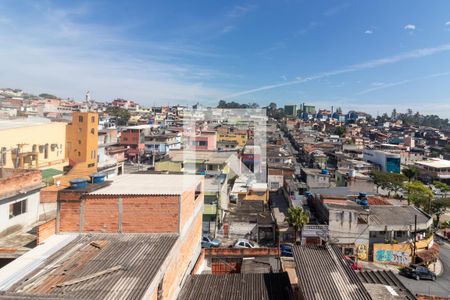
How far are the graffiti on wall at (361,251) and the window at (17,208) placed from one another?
1829 centimetres

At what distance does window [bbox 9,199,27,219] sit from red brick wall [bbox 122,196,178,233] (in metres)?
6.42

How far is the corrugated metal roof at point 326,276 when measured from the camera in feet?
23.5

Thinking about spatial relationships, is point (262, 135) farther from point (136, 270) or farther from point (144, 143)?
point (136, 270)

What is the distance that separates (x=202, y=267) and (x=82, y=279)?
7778mm

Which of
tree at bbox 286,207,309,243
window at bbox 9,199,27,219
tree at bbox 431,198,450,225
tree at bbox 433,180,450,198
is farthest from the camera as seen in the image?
tree at bbox 433,180,450,198

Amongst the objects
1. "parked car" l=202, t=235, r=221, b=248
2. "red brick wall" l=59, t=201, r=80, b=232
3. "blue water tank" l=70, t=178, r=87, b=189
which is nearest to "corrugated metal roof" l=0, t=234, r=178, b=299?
"red brick wall" l=59, t=201, r=80, b=232

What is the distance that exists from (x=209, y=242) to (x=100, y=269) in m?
12.0

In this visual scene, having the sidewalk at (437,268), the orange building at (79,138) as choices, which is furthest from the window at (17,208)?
the sidewalk at (437,268)

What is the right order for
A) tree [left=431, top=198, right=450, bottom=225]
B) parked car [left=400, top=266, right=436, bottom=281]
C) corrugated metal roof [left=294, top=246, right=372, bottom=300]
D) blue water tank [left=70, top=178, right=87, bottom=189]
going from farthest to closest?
tree [left=431, top=198, right=450, bottom=225]
parked car [left=400, top=266, right=436, bottom=281]
blue water tank [left=70, top=178, right=87, bottom=189]
corrugated metal roof [left=294, top=246, right=372, bottom=300]

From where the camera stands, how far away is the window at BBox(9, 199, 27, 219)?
1280cm

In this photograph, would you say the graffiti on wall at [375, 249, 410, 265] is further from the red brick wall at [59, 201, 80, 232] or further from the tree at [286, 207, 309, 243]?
the red brick wall at [59, 201, 80, 232]

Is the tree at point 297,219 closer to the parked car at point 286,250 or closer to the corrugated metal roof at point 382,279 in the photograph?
the parked car at point 286,250

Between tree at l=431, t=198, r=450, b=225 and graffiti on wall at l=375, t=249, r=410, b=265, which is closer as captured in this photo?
graffiti on wall at l=375, t=249, r=410, b=265

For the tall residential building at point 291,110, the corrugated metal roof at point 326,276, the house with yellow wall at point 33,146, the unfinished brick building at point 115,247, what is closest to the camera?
the unfinished brick building at point 115,247
